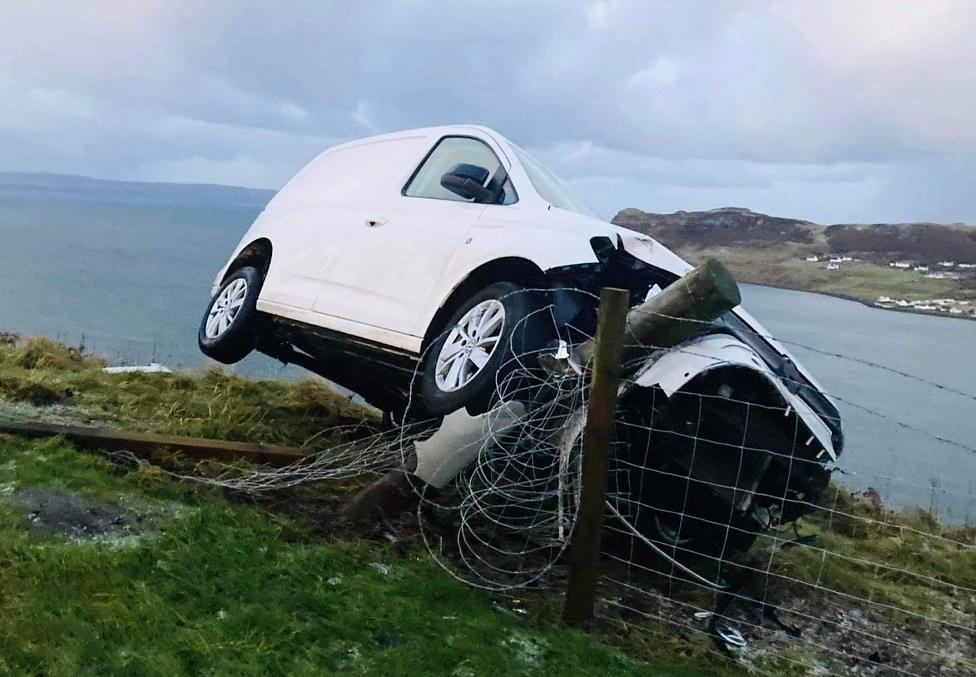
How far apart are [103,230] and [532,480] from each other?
46.6 metres

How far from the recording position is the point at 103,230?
46.2m

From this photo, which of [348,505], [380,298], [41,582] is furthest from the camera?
[380,298]

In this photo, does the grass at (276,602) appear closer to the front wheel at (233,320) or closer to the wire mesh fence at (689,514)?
the wire mesh fence at (689,514)

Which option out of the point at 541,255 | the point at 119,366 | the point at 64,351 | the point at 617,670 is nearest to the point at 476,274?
the point at 541,255

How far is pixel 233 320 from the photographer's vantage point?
666 centimetres

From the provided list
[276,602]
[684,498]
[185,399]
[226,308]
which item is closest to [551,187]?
[684,498]

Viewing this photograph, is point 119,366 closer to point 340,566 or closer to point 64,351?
point 64,351

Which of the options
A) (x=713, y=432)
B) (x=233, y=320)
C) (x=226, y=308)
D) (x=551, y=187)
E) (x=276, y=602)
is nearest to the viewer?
(x=276, y=602)

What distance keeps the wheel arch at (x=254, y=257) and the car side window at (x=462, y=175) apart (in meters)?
1.42

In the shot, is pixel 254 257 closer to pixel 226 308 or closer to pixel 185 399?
pixel 226 308

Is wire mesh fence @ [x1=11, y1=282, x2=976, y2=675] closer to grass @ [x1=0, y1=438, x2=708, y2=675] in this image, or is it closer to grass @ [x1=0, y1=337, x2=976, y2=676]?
grass @ [x1=0, y1=337, x2=976, y2=676]

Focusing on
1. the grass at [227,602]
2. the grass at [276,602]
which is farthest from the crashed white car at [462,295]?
the grass at [227,602]

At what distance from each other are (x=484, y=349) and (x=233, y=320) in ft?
8.53

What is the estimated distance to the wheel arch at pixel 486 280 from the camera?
16.8 ft
